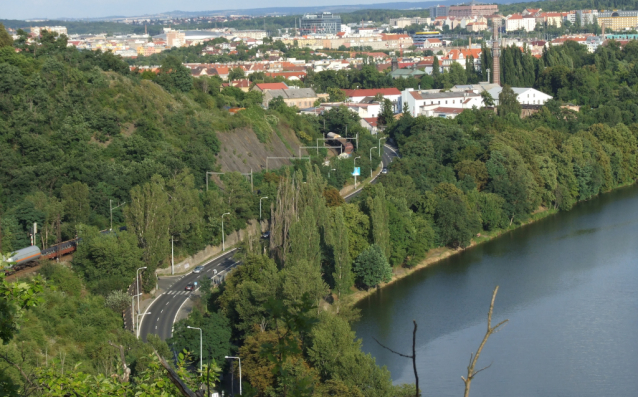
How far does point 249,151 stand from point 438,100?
9090 millimetres

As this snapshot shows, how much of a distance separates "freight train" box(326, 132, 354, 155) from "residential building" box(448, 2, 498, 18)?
65.5 meters

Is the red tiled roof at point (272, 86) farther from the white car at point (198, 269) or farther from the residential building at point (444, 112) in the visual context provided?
the white car at point (198, 269)

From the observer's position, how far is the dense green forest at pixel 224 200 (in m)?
8.06

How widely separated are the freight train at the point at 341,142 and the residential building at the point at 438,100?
408 centimetres

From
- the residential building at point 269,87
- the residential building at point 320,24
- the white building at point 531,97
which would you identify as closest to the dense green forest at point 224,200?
the white building at point 531,97

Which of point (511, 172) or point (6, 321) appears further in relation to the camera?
point (511, 172)

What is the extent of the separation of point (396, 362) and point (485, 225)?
20.8 ft

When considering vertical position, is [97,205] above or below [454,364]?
above

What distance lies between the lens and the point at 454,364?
923cm

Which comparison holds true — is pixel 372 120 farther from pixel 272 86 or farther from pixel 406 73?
pixel 406 73

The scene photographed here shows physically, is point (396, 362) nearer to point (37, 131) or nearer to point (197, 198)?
point (197, 198)

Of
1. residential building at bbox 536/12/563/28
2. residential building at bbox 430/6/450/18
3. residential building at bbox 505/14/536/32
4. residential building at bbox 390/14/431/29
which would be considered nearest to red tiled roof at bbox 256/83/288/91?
residential building at bbox 536/12/563/28

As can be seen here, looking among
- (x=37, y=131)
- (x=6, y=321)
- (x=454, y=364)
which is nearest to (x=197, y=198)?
(x=37, y=131)

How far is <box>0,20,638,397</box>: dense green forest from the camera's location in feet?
26.5
